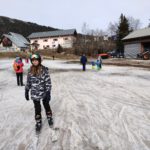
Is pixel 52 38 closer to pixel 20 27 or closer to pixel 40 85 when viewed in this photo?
pixel 20 27

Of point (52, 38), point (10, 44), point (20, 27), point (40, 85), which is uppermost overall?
point (20, 27)

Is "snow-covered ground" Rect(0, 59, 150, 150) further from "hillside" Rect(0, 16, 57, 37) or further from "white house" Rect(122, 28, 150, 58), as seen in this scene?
"hillside" Rect(0, 16, 57, 37)

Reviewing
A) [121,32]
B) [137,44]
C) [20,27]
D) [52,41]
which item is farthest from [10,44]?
[137,44]

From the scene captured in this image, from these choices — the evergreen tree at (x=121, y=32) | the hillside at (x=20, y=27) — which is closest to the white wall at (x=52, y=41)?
the evergreen tree at (x=121, y=32)

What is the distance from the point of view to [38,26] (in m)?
114

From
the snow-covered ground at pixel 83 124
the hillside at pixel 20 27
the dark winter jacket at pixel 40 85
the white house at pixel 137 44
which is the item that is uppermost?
the hillside at pixel 20 27

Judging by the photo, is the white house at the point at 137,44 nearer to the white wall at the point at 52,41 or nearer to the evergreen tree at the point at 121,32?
the evergreen tree at the point at 121,32

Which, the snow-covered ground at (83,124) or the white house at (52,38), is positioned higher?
the white house at (52,38)

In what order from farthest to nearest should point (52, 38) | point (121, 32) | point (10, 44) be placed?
point (52, 38), point (10, 44), point (121, 32)

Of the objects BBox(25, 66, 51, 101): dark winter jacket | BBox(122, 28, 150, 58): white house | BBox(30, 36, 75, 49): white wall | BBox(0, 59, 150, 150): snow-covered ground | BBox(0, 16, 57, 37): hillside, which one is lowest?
BBox(0, 59, 150, 150): snow-covered ground

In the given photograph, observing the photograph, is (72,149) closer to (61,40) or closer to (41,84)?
(41,84)

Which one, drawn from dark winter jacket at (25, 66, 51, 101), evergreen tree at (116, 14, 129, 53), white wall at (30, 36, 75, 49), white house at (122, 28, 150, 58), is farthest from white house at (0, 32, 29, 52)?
dark winter jacket at (25, 66, 51, 101)

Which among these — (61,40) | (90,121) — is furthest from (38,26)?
(90,121)

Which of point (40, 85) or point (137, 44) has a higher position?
point (137, 44)
